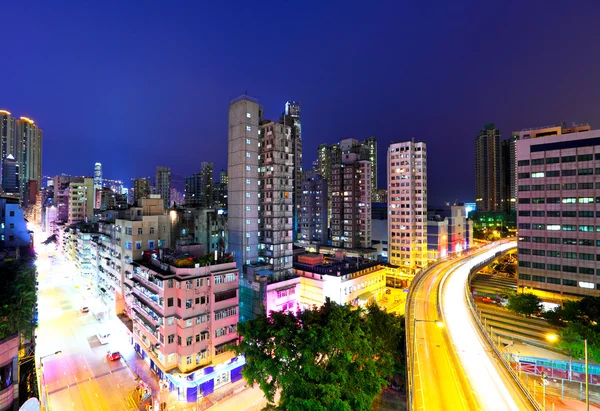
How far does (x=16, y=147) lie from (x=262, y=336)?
22658cm

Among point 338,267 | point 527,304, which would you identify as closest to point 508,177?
point 527,304

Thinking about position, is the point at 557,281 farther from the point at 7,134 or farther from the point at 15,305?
the point at 7,134

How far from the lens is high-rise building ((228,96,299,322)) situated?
51.3m

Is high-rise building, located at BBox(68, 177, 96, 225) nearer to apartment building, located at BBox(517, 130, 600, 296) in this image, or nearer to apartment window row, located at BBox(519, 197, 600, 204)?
apartment building, located at BBox(517, 130, 600, 296)

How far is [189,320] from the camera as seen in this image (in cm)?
3381

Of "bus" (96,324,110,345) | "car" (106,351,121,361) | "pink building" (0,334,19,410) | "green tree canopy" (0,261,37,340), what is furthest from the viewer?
"bus" (96,324,110,345)

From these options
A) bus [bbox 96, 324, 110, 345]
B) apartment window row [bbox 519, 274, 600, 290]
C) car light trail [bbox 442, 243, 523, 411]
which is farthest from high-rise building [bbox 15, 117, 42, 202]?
apartment window row [bbox 519, 274, 600, 290]

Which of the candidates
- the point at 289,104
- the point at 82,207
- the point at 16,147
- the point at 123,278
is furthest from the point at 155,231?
the point at 16,147

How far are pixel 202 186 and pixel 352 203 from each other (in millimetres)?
107647

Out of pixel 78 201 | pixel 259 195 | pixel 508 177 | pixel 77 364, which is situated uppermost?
pixel 508 177

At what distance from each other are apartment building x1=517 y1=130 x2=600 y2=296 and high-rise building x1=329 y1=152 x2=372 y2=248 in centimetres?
4195

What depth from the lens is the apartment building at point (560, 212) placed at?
161 feet

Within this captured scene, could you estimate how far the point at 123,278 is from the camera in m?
48.2

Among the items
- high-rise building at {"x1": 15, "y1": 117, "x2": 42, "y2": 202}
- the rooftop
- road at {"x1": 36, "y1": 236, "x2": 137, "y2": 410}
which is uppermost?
high-rise building at {"x1": 15, "y1": 117, "x2": 42, "y2": 202}
